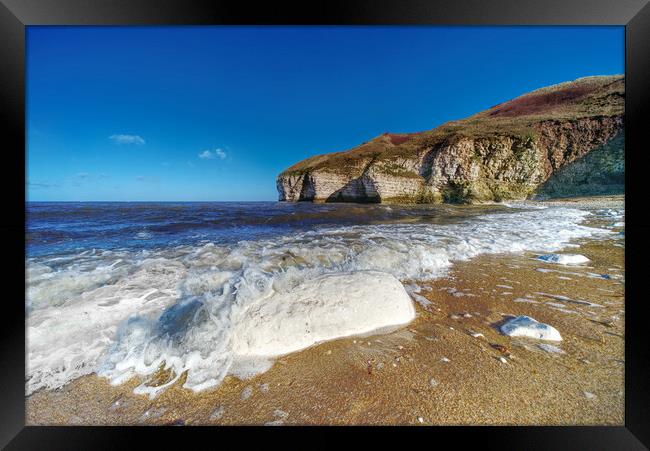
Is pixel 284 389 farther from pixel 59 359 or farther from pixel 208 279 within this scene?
pixel 208 279

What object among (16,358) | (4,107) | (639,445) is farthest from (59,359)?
(639,445)

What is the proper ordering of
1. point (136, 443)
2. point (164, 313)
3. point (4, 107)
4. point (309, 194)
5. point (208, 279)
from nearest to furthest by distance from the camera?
point (136, 443), point (4, 107), point (164, 313), point (208, 279), point (309, 194)

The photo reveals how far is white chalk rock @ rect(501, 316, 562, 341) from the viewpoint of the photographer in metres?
1.75

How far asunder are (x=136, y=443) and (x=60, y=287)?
111 inches

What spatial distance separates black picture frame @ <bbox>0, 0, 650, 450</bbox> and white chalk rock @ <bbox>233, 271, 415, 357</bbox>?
1068mm

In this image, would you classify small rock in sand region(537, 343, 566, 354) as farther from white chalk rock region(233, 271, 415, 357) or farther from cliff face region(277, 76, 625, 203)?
cliff face region(277, 76, 625, 203)

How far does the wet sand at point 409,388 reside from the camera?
1.24 m

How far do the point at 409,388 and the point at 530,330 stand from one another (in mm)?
1234

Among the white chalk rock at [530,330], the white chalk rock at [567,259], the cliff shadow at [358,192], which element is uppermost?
the cliff shadow at [358,192]

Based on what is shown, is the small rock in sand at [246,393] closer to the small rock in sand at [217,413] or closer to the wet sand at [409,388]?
the wet sand at [409,388]

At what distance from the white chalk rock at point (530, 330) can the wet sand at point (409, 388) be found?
6cm

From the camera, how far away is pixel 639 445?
1.27m
